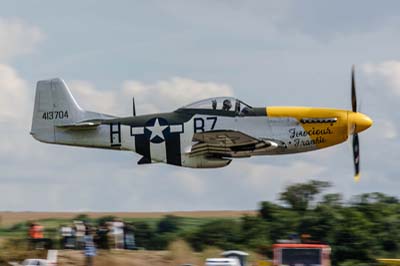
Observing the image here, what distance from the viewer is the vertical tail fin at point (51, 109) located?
3472 centimetres

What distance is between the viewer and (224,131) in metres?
31.8

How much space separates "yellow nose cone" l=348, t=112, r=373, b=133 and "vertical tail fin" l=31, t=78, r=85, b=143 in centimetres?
754

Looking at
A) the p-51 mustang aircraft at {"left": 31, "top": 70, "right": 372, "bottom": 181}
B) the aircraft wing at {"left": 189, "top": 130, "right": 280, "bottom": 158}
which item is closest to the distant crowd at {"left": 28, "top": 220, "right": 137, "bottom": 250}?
the p-51 mustang aircraft at {"left": 31, "top": 70, "right": 372, "bottom": 181}

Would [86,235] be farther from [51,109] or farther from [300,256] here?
[300,256]

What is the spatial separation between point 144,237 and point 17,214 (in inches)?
476

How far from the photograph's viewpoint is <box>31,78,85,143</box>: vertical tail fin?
34.7 m

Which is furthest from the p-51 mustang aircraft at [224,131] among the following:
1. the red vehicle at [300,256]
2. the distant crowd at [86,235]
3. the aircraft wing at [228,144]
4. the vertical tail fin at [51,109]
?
the red vehicle at [300,256]

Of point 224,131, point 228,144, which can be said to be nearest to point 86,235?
point 228,144

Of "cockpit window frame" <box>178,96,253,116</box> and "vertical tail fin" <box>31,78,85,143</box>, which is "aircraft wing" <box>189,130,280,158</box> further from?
"vertical tail fin" <box>31,78,85,143</box>

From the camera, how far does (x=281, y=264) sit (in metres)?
27.5

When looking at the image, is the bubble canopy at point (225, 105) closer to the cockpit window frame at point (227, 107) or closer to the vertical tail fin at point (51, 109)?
the cockpit window frame at point (227, 107)

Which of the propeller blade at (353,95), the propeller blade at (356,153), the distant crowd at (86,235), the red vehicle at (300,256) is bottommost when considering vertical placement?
the red vehicle at (300,256)

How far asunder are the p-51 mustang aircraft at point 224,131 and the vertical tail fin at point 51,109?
4.60 feet

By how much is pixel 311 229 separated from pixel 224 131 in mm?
9091
